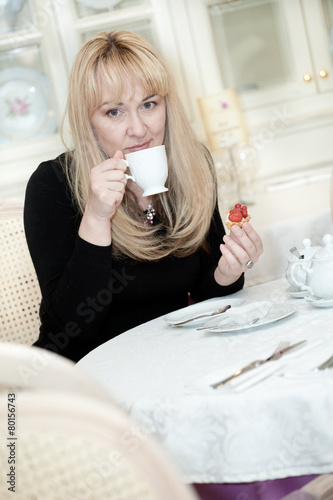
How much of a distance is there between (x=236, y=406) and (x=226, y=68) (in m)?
2.63

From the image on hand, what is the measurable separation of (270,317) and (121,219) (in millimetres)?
542

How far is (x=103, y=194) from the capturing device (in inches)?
45.9

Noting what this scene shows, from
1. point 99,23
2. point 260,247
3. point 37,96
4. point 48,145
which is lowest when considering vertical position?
point 260,247

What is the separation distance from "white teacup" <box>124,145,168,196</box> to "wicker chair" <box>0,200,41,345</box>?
0.60m

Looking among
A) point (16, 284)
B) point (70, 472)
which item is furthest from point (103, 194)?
point (70, 472)

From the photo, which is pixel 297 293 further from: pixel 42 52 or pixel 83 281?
pixel 42 52

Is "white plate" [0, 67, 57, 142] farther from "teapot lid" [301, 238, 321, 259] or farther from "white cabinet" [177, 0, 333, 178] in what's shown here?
"teapot lid" [301, 238, 321, 259]

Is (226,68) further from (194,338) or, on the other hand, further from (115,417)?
(115,417)

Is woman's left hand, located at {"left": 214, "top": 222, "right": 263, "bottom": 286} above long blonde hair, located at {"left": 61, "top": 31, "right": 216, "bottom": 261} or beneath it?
beneath

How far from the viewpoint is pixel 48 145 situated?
3000 millimetres

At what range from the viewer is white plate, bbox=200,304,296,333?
0.94 meters

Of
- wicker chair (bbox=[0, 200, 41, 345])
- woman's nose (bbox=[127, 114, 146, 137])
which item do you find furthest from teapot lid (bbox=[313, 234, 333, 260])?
wicker chair (bbox=[0, 200, 41, 345])

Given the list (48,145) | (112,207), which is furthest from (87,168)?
(48,145)

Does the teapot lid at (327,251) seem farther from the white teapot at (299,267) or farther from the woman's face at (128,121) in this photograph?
the woman's face at (128,121)
